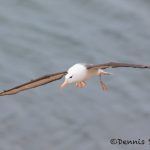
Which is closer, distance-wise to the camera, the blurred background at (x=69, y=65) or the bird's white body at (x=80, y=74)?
the bird's white body at (x=80, y=74)

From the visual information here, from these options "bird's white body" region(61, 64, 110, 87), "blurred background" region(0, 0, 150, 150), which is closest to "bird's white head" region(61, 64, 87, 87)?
"bird's white body" region(61, 64, 110, 87)

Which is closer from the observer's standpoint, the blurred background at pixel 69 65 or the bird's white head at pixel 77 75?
the bird's white head at pixel 77 75

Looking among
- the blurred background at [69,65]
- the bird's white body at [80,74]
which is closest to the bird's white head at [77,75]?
the bird's white body at [80,74]

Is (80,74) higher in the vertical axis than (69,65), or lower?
lower

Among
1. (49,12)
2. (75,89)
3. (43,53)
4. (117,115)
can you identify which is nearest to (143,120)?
(117,115)

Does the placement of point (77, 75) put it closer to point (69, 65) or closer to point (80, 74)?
point (80, 74)

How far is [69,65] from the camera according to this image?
1441 centimetres

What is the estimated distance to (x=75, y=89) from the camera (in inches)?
550

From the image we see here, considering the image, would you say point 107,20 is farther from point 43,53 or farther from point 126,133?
point 126,133

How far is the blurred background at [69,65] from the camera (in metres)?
12.9

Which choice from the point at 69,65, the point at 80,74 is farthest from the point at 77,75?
the point at 69,65

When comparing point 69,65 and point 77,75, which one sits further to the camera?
point 69,65

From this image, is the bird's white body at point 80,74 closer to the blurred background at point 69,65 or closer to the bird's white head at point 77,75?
the bird's white head at point 77,75

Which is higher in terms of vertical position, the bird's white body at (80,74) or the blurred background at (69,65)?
the blurred background at (69,65)
